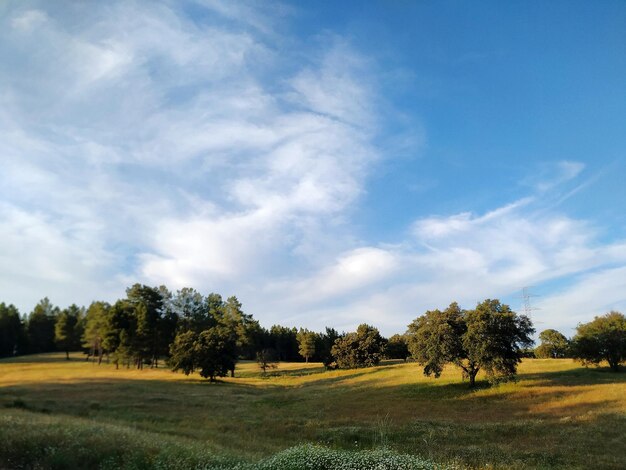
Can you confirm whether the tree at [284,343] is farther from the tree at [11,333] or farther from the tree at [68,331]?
the tree at [11,333]

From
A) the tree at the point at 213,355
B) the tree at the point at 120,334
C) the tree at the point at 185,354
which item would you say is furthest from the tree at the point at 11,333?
the tree at the point at 213,355

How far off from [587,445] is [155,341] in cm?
9638

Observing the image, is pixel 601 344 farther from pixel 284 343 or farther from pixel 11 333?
pixel 11 333

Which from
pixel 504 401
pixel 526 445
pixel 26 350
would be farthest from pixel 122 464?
pixel 26 350

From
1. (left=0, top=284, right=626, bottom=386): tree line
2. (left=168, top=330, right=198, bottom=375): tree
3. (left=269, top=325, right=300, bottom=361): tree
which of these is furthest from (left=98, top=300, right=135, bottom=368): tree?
(left=269, top=325, right=300, bottom=361): tree

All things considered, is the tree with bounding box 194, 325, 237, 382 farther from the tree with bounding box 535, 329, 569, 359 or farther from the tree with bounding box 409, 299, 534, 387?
the tree with bounding box 535, 329, 569, 359

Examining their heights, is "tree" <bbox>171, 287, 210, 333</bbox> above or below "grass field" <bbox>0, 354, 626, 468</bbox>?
above

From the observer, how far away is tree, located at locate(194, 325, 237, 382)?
78.2 metres

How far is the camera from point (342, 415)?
38719 mm

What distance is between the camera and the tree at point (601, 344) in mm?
62312

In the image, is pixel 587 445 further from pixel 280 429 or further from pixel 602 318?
pixel 602 318

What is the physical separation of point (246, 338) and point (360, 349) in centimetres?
3324

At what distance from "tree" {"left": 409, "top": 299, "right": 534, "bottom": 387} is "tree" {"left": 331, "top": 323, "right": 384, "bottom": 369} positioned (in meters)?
50.5

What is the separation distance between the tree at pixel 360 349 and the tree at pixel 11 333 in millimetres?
98765
